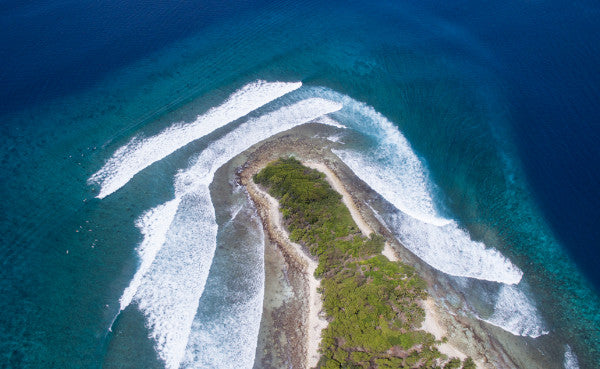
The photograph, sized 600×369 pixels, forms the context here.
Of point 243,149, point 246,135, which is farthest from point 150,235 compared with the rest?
point 246,135

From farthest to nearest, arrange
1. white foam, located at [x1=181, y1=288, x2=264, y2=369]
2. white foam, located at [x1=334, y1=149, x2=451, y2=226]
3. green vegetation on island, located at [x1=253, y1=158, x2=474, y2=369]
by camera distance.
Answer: white foam, located at [x1=334, y1=149, x2=451, y2=226] < white foam, located at [x1=181, y1=288, x2=264, y2=369] < green vegetation on island, located at [x1=253, y1=158, x2=474, y2=369]

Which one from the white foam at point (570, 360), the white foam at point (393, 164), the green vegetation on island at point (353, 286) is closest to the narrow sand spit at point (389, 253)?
the green vegetation on island at point (353, 286)

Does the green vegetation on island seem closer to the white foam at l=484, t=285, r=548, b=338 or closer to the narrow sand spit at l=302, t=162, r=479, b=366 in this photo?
the narrow sand spit at l=302, t=162, r=479, b=366

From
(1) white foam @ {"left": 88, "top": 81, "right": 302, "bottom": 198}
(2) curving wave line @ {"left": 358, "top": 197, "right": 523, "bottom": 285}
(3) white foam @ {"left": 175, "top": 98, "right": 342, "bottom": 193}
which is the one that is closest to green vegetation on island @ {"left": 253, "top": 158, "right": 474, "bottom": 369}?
(2) curving wave line @ {"left": 358, "top": 197, "right": 523, "bottom": 285}

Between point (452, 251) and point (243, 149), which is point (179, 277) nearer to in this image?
point (243, 149)

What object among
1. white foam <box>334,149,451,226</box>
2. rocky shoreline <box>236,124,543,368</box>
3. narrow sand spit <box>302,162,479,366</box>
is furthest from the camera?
white foam <box>334,149,451,226</box>

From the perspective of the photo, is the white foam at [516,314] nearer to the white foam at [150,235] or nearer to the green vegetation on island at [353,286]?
the green vegetation on island at [353,286]
